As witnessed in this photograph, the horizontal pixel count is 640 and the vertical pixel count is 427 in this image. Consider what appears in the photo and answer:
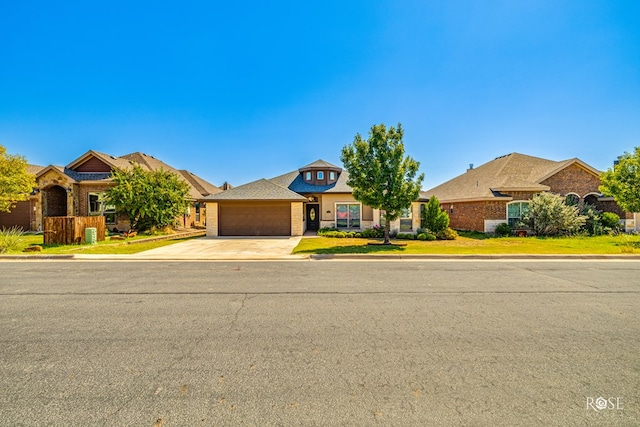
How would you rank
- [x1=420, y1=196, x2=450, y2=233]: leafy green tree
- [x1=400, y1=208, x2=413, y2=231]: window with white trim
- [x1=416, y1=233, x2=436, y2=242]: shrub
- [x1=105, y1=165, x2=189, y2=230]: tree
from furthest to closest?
[x1=400, y1=208, x2=413, y2=231]: window with white trim, [x1=105, y1=165, x2=189, y2=230]: tree, [x1=420, y1=196, x2=450, y2=233]: leafy green tree, [x1=416, y1=233, x2=436, y2=242]: shrub

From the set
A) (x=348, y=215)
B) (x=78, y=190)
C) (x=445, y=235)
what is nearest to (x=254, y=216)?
(x=348, y=215)

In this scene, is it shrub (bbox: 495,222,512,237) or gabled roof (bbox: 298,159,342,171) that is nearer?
shrub (bbox: 495,222,512,237)

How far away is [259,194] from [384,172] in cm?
967

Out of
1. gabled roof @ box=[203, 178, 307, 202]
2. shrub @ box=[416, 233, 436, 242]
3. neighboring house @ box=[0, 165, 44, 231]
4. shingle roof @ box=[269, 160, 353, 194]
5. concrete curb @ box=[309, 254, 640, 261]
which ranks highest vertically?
shingle roof @ box=[269, 160, 353, 194]

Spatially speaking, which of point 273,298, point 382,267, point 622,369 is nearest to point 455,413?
point 622,369

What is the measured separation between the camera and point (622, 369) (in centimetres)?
329

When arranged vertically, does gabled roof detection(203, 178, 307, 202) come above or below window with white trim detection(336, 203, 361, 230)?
above

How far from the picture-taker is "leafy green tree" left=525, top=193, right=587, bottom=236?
18.8 m

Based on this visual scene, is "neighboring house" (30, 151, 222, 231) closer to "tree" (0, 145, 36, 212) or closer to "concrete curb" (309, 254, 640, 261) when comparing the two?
"tree" (0, 145, 36, 212)

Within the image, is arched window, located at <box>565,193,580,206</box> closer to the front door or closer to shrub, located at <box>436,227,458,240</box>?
shrub, located at <box>436,227,458,240</box>

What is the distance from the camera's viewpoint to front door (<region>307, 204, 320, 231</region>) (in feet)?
78.4

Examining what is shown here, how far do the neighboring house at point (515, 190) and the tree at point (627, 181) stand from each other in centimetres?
373

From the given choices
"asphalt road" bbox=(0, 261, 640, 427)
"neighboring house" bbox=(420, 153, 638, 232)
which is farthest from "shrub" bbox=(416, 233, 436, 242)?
"asphalt road" bbox=(0, 261, 640, 427)

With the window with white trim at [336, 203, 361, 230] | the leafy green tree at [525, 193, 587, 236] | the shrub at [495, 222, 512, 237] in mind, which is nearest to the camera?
the leafy green tree at [525, 193, 587, 236]
